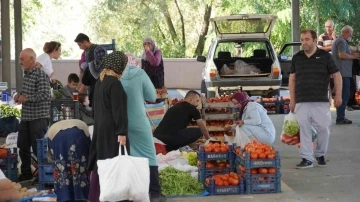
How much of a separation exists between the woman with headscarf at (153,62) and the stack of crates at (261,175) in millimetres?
7204

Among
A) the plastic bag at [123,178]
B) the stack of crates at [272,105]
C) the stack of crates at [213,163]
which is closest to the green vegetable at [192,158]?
the stack of crates at [213,163]

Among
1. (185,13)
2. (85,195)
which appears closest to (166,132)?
(85,195)

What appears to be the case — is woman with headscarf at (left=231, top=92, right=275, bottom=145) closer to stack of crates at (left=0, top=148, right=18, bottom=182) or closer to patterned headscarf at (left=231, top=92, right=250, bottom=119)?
patterned headscarf at (left=231, top=92, right=250, bottom=119)

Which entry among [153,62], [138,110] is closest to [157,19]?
[153,62]

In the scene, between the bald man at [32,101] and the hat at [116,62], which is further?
the bald man at [32,101]

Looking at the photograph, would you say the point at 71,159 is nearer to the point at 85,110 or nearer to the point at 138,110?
the point at 138,110

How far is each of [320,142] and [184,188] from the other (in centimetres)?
260

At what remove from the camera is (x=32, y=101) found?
1162 cm

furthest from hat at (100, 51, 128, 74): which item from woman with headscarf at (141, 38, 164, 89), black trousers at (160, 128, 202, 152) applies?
woman with headscarf at (141, 38, 164, 89)

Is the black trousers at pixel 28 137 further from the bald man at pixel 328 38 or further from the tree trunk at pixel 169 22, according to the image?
the tree trunk at pixel 169 22

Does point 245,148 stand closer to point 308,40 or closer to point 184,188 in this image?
point 184,188

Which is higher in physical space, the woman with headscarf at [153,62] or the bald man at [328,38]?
the bald man at [328,38]

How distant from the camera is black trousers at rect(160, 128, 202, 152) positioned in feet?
43.8

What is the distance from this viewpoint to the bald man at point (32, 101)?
1162 centimetres
